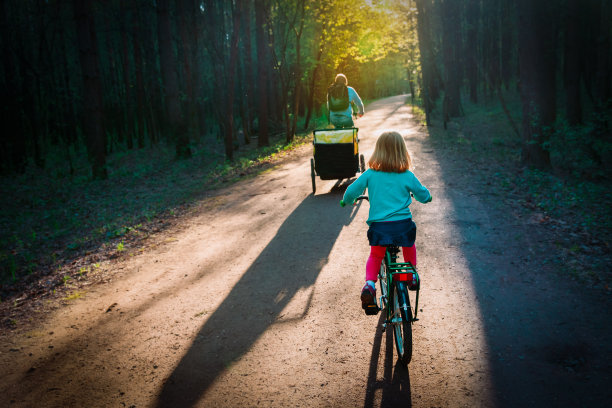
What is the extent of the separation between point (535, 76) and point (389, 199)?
28.2ft

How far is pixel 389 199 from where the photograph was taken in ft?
11.7

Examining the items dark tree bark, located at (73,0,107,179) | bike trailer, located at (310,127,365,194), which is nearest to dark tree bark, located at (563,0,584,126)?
bike trailer, located at (310,127,365,194)

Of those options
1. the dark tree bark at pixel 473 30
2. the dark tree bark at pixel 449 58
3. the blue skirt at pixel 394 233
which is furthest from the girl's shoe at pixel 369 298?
the dark tree bark at pixel 473 30

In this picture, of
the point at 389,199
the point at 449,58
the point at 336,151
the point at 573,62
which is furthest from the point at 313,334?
the point at 449,58

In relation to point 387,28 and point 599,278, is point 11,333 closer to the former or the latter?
point 599,278

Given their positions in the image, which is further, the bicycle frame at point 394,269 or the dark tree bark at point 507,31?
the dark tree bark at point 507,31

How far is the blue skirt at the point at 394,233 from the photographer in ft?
11.7

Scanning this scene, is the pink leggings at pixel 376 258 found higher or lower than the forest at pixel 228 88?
lower

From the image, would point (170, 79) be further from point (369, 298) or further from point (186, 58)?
point (369, 298)

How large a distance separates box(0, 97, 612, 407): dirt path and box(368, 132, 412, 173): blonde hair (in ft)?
5.44

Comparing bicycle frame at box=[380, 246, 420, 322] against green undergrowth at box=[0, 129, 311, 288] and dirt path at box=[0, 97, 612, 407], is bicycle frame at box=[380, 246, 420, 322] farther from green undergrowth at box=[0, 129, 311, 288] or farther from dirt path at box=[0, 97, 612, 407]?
green undergrowth at box=[0, 129, 311, 288]

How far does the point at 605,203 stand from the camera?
24.7 ft

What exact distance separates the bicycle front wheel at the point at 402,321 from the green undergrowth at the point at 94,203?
19.0ft

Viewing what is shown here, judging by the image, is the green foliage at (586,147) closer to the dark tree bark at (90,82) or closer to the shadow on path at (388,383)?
the shadow on path at (388,383)
